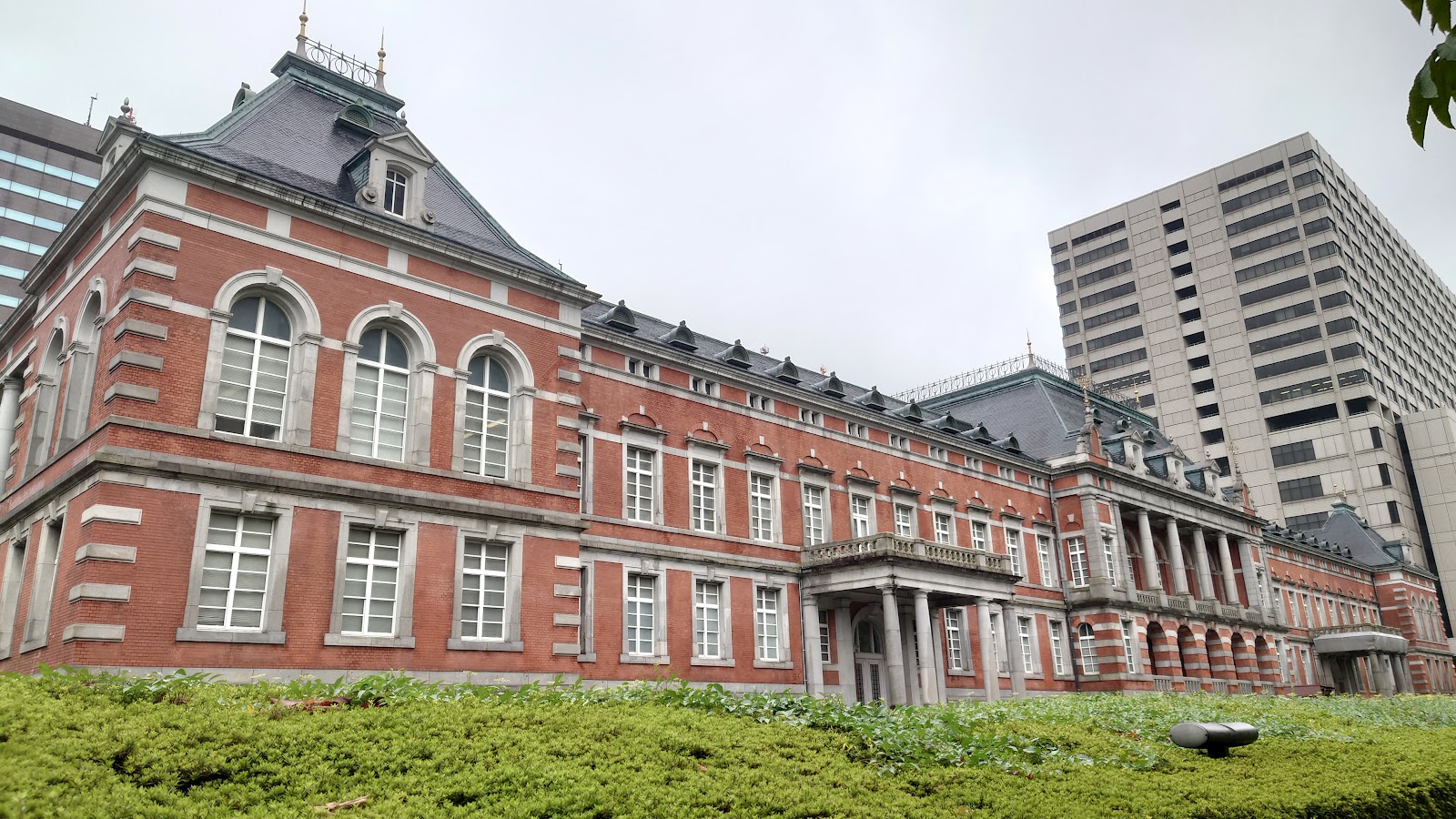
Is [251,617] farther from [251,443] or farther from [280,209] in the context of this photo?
[280,209]

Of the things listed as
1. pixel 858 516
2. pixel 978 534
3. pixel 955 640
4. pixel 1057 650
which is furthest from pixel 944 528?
pixel 1057 650

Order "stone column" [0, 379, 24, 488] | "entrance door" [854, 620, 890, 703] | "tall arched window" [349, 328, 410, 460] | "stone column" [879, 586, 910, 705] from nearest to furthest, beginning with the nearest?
"tall arched window" [349, 328, 410, 460]
"stone column" [0, 379, 24, 488]
"stone column" [879, 586, 910, 705]
"entrance door" [854, 620, 890, 703]

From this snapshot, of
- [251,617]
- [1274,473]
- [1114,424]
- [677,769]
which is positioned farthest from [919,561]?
[1274,473]

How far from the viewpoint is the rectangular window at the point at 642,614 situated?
2823cm

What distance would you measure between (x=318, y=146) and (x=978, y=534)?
28.7 meters

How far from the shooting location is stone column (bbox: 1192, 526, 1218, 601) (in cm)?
5078

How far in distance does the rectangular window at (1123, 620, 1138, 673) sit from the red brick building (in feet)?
23.8

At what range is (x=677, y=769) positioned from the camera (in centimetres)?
1095

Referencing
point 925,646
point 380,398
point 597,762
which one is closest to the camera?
point 597,762

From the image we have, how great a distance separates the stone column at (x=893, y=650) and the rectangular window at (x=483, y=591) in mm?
13062

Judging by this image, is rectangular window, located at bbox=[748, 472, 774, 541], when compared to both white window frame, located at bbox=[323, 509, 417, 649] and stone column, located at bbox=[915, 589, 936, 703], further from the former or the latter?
white window frame, located at bbox=[323, 509, 417, 649]

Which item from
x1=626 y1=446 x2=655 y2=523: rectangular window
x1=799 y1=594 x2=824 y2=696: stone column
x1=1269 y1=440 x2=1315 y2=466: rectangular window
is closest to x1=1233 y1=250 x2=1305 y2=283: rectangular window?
x1=1269 y1=440 x2=1315 y2=466: rectangular window

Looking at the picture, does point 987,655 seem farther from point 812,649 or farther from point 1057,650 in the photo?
point 1057,650

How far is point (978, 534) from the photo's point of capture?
4153 cm
